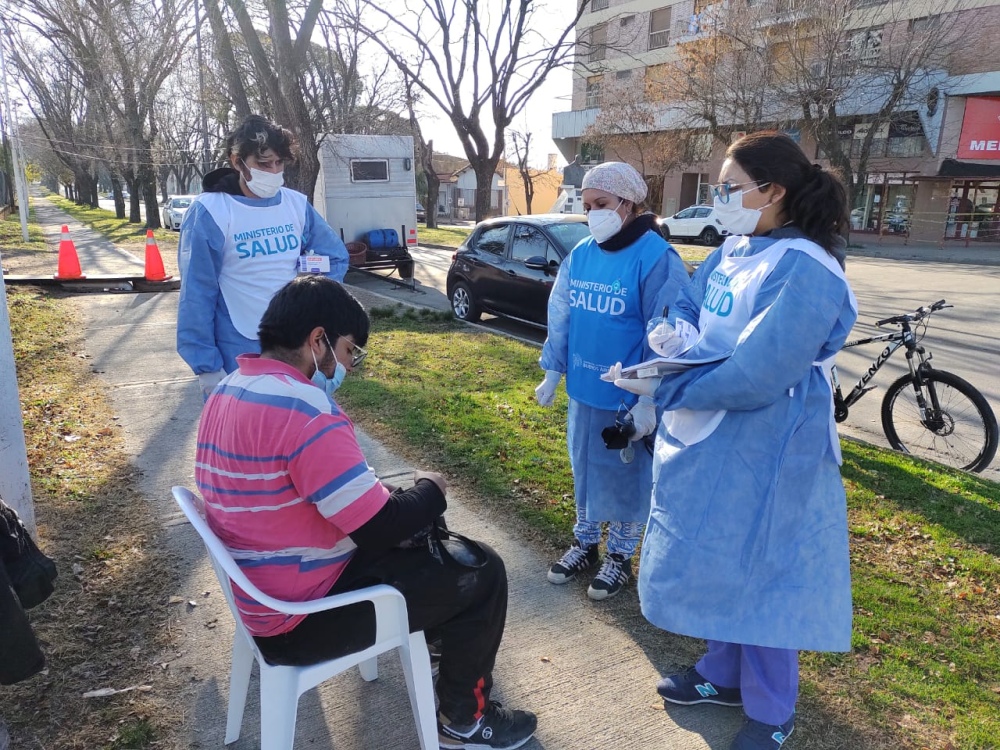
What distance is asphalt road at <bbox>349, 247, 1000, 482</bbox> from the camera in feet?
21.7

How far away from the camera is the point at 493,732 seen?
2229mm

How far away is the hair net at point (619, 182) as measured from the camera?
115 inches

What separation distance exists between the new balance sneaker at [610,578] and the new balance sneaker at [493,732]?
0.84 meters

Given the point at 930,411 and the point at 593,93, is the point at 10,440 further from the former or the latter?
the point at 593,93

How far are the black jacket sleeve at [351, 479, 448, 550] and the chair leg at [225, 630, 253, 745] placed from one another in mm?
710

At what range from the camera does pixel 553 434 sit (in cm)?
513

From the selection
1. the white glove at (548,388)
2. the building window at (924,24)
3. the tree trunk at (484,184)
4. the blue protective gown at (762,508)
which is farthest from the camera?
the building window at (924,24)

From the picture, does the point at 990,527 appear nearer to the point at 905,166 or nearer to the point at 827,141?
the point at 827,141

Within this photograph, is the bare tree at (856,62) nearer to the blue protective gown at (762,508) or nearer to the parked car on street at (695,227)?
the parked car on street at (695,227)

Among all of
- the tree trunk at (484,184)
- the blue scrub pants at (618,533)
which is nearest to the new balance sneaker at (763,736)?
the blue scrub pants at (618,533)

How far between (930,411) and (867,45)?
27394 millimetres

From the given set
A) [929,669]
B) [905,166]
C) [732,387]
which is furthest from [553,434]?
[905,166]

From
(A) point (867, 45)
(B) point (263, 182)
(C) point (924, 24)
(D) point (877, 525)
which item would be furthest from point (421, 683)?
(A) point (867, 45)

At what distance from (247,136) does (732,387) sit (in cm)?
245
